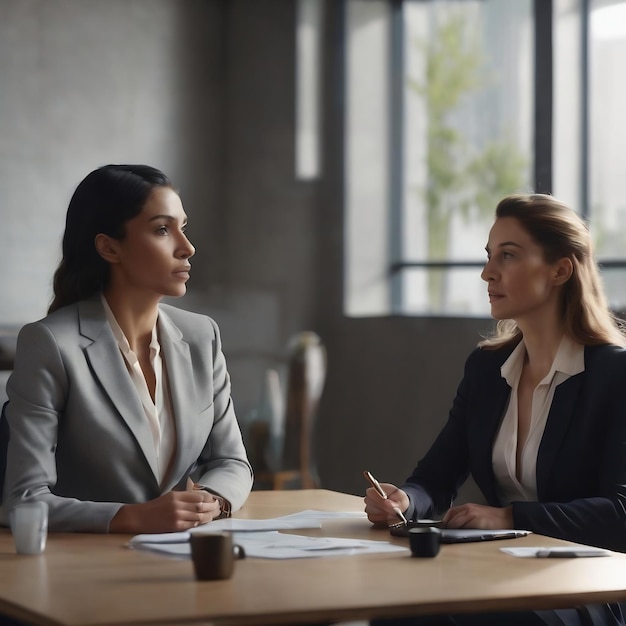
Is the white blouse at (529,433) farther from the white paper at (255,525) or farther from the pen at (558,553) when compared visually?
the pen at (558,553)

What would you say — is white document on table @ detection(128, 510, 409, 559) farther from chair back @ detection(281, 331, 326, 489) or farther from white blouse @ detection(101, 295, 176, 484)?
chair back @ detection(281, 331, 326, 489)

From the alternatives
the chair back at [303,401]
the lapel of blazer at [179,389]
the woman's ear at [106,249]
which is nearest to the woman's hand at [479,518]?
the lapel of blazer at [179,389]

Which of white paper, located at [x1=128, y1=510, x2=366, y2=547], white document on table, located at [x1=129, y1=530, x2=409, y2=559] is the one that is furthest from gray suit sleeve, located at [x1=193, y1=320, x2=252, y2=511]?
white document on table, located at [x1=129, y1=530, x2=409, y2=559]

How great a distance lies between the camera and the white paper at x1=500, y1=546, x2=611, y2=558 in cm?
184

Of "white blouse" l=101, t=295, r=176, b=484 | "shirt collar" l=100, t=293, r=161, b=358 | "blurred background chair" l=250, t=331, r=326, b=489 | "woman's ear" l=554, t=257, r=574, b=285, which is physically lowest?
"blurred background chair" l=250, t=331, r=326, b=489

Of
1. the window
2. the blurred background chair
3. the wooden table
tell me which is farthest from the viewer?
the blurred background chair

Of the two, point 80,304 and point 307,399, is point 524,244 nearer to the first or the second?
point 80,304

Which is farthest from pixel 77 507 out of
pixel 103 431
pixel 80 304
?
pixel 80 304

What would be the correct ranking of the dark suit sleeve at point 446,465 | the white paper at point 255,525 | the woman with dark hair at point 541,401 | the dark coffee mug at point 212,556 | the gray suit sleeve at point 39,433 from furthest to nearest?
the dark suit sleeve at point 446,465 < the woman with dark hair at point 541,401 < the gray suit sleeve at point 39,433 < the white paper at point 255,525 < the dark coffee mug at point 212,556

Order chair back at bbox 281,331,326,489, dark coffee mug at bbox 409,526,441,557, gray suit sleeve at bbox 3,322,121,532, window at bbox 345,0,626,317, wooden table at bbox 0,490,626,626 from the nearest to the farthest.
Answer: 1. wooden table at bbox 0,490,626,626
2. dark coffee mug at bbox 409,526,441,557
3. gray suit sleeve at bbox 3,322,121,532
4. window at bbox 345,0,626,317
5. chair back at bbox 281,331,326,489

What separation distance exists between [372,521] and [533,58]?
155 inches

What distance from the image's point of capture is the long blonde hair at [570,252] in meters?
2.56

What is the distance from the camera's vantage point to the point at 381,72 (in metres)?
6.38

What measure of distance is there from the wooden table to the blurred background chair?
414 centimetres
